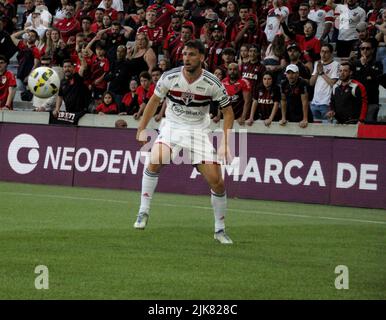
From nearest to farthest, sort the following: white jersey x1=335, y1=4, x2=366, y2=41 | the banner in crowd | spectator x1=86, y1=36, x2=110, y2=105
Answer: the banner in crowd, white jersey x1=335, y1=4, x2=366, y2=41, spectator x1=86, y1=36, x2=110, y2=105

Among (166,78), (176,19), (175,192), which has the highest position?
(176,19)

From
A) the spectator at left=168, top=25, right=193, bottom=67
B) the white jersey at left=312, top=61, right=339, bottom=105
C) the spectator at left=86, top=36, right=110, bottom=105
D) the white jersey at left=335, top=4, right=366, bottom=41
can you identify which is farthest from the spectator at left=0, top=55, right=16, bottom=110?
the white jersey at left=335, top=4, right=366, bottom=41

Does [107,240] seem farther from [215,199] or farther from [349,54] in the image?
[349,54]

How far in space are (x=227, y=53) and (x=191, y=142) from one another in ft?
29.7

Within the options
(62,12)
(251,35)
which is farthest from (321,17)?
(62,12)

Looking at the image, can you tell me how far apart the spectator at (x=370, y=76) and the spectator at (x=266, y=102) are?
173 centimetres

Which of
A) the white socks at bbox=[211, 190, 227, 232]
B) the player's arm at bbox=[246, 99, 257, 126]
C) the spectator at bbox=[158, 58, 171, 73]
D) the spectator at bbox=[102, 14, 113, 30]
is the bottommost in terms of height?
the white socks at bbox=[211, 190, 227, 232]

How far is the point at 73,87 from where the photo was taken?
25.3m

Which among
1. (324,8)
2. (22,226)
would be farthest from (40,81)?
(22,226)

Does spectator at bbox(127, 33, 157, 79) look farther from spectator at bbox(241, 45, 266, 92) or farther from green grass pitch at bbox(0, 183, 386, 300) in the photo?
green grass pitch at bbox(0, 183, 386, 300)

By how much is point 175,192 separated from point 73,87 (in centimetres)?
498

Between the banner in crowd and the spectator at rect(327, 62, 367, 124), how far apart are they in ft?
3.93

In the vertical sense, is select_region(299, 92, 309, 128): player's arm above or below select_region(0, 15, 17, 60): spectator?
below

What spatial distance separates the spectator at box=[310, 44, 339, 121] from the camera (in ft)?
71.7
